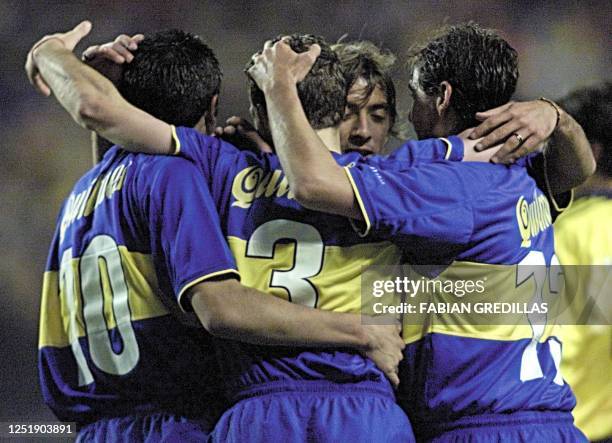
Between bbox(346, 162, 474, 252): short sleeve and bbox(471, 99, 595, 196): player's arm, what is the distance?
0.59ft

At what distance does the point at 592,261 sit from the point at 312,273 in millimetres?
1059

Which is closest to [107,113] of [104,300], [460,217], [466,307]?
[104,300]

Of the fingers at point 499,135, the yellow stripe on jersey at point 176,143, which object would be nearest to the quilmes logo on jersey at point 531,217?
the fingers at point 499,135

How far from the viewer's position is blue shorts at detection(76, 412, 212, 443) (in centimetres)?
213

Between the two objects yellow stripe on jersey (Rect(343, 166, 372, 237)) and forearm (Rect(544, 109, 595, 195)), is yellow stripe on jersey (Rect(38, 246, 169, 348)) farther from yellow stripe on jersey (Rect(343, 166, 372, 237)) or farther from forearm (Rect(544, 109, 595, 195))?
forearm (Rect(544, 109, 595, 195))

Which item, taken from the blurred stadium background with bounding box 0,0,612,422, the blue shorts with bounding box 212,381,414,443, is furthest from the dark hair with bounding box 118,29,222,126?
the blurred stadium background with bounding box 0,0,612,422

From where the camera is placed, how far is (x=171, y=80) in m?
2.20

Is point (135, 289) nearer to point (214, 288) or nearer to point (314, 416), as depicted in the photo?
point (214, 288)

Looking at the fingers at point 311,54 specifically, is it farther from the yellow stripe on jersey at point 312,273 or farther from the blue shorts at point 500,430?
the blue shorts at point 500,430

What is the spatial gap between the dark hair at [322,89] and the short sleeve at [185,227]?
0.89 feet

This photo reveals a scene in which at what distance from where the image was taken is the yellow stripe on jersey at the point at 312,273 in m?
2.06

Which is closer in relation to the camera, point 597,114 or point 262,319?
point 262,319

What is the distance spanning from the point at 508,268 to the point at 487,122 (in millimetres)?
347

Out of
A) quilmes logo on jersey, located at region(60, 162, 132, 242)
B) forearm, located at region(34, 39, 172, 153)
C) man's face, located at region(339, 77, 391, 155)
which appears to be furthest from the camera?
man's face, located at region(339, 77, 391, 155)
